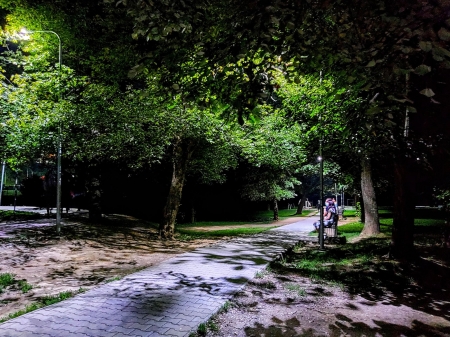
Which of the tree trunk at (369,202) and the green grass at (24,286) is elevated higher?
the tree trunk at (369,202)

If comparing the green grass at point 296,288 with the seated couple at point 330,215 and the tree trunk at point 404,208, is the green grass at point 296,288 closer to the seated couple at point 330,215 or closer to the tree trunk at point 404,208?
the tree trunk at point 404,208

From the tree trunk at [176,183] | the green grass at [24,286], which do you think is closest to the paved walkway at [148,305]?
the green grass at [24,286]

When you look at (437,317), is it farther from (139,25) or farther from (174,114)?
(174,114)

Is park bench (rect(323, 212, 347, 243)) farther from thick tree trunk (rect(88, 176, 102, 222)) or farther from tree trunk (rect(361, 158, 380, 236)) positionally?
thick tree trunk (rect(88, 176, 102, 222))

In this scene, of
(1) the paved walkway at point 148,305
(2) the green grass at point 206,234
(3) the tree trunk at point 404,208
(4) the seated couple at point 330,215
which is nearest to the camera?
(1) the paved walkway at point 148,305

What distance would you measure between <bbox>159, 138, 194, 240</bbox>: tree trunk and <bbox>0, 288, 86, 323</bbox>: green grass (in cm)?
842

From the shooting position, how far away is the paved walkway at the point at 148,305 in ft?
14.9

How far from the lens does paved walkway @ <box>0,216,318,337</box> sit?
14.9 feet

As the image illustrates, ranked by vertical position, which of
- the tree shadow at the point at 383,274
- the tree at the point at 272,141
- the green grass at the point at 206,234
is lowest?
the green grass at the point at 206,234

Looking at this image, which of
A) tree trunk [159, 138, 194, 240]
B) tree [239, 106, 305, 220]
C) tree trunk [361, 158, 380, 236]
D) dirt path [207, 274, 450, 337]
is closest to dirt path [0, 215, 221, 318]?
tree trunk [159, 138, 194, 240]

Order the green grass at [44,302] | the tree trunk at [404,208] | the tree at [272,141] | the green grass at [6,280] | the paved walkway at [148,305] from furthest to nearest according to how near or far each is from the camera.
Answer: the tree at [272,141]
the tree trunk at [404,208]
the green grass at [6,280]
the green grass at [44,302]
the paved walkway at [148,305]

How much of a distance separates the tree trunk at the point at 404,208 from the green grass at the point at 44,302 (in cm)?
874

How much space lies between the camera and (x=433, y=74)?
22.4 feet

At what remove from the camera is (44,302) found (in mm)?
5816
